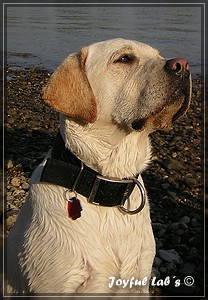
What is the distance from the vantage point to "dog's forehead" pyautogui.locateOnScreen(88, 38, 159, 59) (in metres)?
3.37

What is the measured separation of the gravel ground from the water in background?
4.29m

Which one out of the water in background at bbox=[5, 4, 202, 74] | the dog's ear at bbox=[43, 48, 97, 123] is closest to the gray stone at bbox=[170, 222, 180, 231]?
the dog's ear at bbox=[43, 48, 97, 123]

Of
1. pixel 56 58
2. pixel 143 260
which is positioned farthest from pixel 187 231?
pixel 56 58

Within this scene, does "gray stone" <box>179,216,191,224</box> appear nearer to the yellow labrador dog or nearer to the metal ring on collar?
the yellow labrador dog

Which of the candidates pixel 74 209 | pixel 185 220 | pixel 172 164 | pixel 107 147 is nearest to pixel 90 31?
pixel 172 164

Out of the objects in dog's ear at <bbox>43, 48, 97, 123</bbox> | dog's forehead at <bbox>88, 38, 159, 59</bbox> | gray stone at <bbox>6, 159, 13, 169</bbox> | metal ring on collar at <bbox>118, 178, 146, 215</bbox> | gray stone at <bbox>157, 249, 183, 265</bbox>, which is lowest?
gray stone at <bbox>157, 249, 183, 265</bbox>

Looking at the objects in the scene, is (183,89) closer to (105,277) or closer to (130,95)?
(130,95)

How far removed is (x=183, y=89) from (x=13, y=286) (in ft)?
5.75

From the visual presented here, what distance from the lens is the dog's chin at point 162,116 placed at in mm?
3165

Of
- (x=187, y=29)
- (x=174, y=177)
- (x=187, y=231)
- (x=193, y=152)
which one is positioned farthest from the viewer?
(x=187, y=29)

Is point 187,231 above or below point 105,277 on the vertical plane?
below

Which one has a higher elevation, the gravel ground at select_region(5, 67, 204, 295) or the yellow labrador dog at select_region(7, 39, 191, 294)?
the yellow labrador dog at select_region(7, 39, 191, 294)

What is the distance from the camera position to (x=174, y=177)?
20.7 ft

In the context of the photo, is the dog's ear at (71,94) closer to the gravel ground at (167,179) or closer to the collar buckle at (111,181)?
the collar buckle at (111,181)
